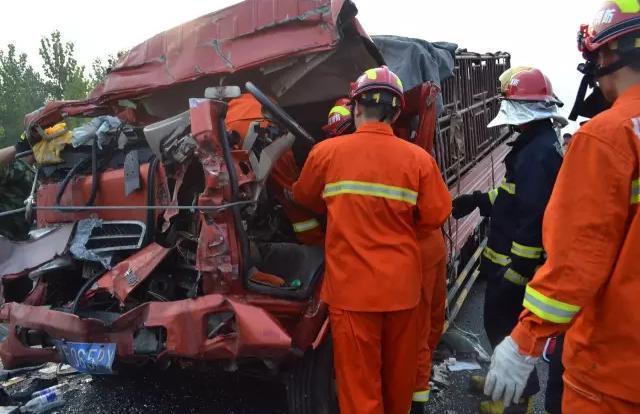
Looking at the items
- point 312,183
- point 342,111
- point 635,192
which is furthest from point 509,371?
point 342,111

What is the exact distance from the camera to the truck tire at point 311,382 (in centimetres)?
281

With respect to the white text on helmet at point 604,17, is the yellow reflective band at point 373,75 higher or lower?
lower

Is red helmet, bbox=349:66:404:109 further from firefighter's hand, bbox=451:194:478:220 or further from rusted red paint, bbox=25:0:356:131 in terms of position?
firefighter's hand, bbox=451:194:478:220

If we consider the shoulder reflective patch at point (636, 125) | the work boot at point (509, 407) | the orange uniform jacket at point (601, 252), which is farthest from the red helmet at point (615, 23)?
the work boot at point (509, 407)

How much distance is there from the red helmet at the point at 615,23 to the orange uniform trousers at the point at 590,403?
1.01m

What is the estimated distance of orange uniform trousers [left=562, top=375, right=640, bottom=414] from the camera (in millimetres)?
1523

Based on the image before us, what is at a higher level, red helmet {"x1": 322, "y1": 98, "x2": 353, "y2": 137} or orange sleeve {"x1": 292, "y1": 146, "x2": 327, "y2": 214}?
red helmet {"x1": 322, "y1": 98, "x2": 353, "y2": 137}

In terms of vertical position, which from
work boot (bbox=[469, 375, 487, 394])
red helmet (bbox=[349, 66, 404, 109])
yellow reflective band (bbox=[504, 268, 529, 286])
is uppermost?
red helmet (bbox=[349, 66, 404, 109])

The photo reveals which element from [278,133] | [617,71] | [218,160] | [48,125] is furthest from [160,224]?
[617,71]

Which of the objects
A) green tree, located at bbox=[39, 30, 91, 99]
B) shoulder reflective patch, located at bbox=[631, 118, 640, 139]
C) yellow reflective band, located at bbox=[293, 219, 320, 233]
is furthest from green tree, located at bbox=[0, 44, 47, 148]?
shoulder reflective patch, located at bbox=[631, 118, 640, 139]

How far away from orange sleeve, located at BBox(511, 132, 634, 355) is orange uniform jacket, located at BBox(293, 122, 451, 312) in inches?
38.9

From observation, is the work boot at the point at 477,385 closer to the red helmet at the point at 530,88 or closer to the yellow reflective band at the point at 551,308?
the red helmet at the point at 530,88

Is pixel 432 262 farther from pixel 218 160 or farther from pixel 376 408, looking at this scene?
pixel 218 160

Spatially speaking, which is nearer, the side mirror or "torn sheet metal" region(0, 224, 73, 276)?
the side mirror
